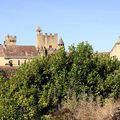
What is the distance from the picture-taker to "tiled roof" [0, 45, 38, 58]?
302 ft

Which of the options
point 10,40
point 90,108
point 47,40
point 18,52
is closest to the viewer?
point 90,108

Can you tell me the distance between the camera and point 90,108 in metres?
28.1

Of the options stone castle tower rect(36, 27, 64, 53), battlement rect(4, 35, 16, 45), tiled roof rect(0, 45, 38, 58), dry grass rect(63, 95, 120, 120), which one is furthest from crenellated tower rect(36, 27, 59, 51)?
dry grass rect(63, 95, 120, 120)

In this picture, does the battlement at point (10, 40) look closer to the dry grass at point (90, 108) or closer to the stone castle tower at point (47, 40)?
the stone castle tower at point (47, 40)

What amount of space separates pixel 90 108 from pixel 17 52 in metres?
65.5

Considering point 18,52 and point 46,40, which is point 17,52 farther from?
point 46,40

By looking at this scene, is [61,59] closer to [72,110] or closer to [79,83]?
[79,83]

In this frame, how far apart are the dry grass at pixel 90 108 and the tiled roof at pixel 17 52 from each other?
61.9 meters

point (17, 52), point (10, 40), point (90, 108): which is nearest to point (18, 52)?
point (17, 52)

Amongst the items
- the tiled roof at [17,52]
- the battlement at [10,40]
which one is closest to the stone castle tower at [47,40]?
the battlement at [10,40]

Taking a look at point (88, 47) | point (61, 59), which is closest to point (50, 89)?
point (61, 59)

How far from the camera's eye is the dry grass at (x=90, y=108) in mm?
27266

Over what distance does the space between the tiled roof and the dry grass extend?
61.9 meters

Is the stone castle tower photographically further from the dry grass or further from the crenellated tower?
the dry grass
